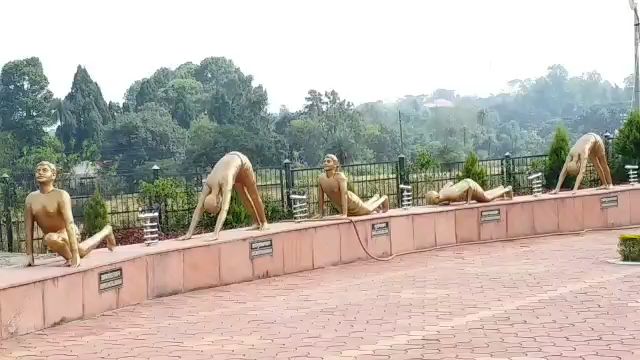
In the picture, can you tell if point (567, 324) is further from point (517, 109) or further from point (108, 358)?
point (517, 109)

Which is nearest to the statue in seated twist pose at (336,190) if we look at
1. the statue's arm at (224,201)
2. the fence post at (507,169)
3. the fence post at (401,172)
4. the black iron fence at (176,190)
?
the statue's arm at (224,201)

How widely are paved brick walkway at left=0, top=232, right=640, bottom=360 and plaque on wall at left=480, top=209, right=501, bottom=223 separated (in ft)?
8.63

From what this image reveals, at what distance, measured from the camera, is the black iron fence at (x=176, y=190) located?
45.6 feet

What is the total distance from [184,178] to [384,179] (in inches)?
154

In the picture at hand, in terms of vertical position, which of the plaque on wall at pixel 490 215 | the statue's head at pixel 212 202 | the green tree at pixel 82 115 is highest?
the green tree at pixel 82 115

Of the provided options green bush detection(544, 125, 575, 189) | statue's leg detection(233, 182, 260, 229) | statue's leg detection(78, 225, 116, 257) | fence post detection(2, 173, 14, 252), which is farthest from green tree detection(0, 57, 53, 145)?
statue's leg detection(78, 225, 116, 257)

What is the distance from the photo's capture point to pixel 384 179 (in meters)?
15.1

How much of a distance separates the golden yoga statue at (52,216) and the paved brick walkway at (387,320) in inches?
28.2

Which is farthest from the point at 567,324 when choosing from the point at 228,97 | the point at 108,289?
the point at 228,97

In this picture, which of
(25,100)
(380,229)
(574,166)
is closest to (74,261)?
(380,229)

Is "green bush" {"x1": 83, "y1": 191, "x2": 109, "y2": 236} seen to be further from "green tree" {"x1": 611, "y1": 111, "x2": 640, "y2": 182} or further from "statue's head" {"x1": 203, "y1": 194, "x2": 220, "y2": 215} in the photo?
"green tree" {"x1": 611, "y1": 111, "x2": 640, "y2": 182}

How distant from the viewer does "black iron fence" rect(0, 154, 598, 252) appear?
1391 centimetres

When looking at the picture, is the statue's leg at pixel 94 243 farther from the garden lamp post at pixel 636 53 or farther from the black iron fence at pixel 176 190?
the garden lamp post at pixel 636 53

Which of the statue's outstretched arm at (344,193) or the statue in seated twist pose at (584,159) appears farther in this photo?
the statue in seated twist pose at (584,159)
